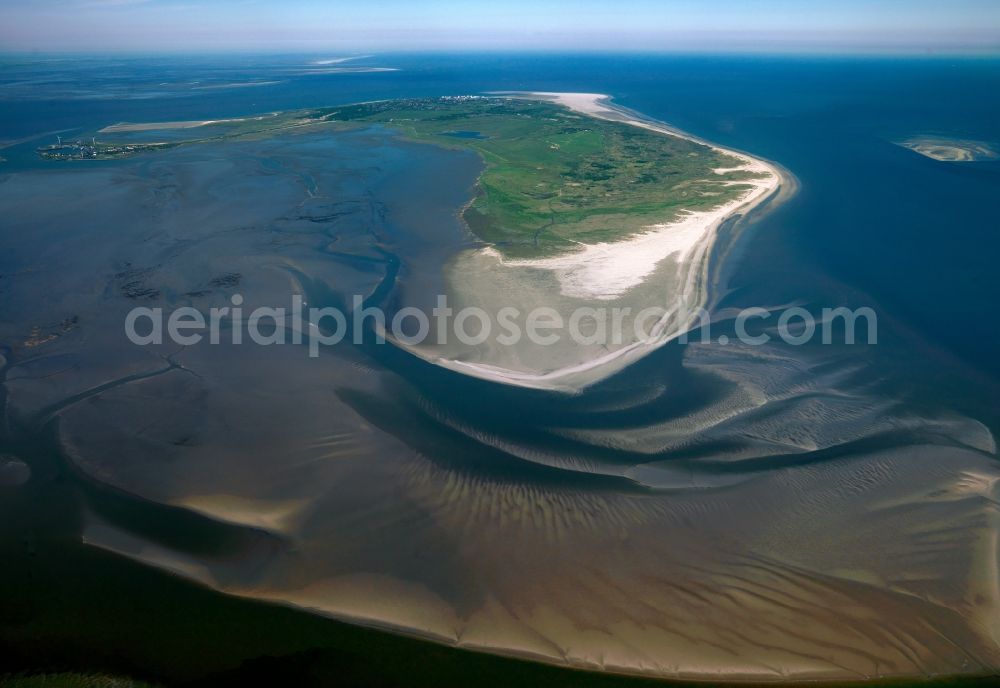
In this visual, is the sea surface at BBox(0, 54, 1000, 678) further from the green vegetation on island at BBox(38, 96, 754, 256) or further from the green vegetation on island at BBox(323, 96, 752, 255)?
the green vegetation on island at BBox(323, 96, 752, 255)

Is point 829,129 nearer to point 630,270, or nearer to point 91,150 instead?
point 630,270

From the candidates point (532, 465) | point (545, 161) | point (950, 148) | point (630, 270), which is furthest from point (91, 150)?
point (950, 148)

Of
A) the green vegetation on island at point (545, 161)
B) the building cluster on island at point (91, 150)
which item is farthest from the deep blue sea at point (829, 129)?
the green vegetation on island at point (545, 161)

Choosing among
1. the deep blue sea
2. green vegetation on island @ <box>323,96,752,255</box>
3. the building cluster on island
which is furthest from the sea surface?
the building cluster on island

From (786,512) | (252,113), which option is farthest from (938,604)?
(252,113)

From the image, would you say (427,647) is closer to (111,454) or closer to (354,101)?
(111,454)

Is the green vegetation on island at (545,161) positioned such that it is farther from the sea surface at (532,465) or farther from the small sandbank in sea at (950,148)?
the small sandbank in sea at (950,148)

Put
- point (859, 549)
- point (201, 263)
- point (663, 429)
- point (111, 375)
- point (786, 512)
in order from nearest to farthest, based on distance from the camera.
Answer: point (859, 549), point (786, 512), point (663, 429), point (111, 375), point (201, 263)
